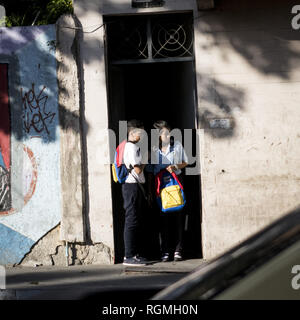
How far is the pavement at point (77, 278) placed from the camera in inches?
279

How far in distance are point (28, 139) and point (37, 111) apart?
0.38m

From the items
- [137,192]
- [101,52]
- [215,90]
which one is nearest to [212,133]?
[215,90]

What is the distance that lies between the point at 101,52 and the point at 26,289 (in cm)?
314

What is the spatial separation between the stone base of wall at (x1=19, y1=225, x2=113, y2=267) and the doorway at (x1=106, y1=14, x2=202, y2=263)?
25cm

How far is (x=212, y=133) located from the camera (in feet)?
28.1

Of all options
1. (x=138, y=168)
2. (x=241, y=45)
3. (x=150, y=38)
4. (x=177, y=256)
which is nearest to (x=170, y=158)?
(x=138, y=168)

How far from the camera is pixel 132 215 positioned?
8.34 metres

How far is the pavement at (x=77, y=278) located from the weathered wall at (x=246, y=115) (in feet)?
3.00

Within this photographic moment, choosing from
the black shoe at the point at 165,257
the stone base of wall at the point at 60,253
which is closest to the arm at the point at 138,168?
the stone base of wall at the point at 60,253

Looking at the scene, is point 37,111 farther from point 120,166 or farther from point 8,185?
point 120,166
